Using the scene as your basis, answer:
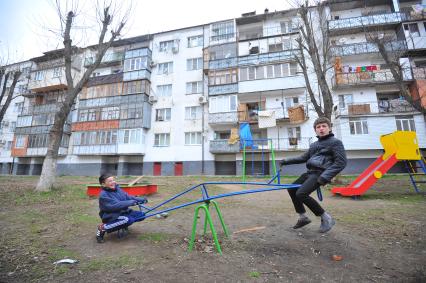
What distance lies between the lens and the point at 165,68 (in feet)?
94.8

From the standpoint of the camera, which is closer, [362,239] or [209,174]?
[362,239]

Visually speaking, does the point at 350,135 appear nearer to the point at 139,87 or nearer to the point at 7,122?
the point at 139,87

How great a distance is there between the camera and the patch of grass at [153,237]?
162 inches

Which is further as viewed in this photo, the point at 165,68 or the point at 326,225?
the point at 165,68

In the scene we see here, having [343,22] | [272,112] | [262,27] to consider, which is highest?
[262,27]

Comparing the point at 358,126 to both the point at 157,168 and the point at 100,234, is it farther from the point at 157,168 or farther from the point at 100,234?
the point at 100,234

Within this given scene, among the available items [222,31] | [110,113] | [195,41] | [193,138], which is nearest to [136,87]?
[110,113]

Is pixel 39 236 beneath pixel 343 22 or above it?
beneath

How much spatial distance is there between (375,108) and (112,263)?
26.3 m

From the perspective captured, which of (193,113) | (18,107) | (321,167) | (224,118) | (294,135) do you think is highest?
(18,107)

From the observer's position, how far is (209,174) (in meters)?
24.6

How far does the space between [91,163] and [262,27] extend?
28594 millimetres

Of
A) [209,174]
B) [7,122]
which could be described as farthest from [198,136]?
[7,122]

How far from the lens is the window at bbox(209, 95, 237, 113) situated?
80.9ft
